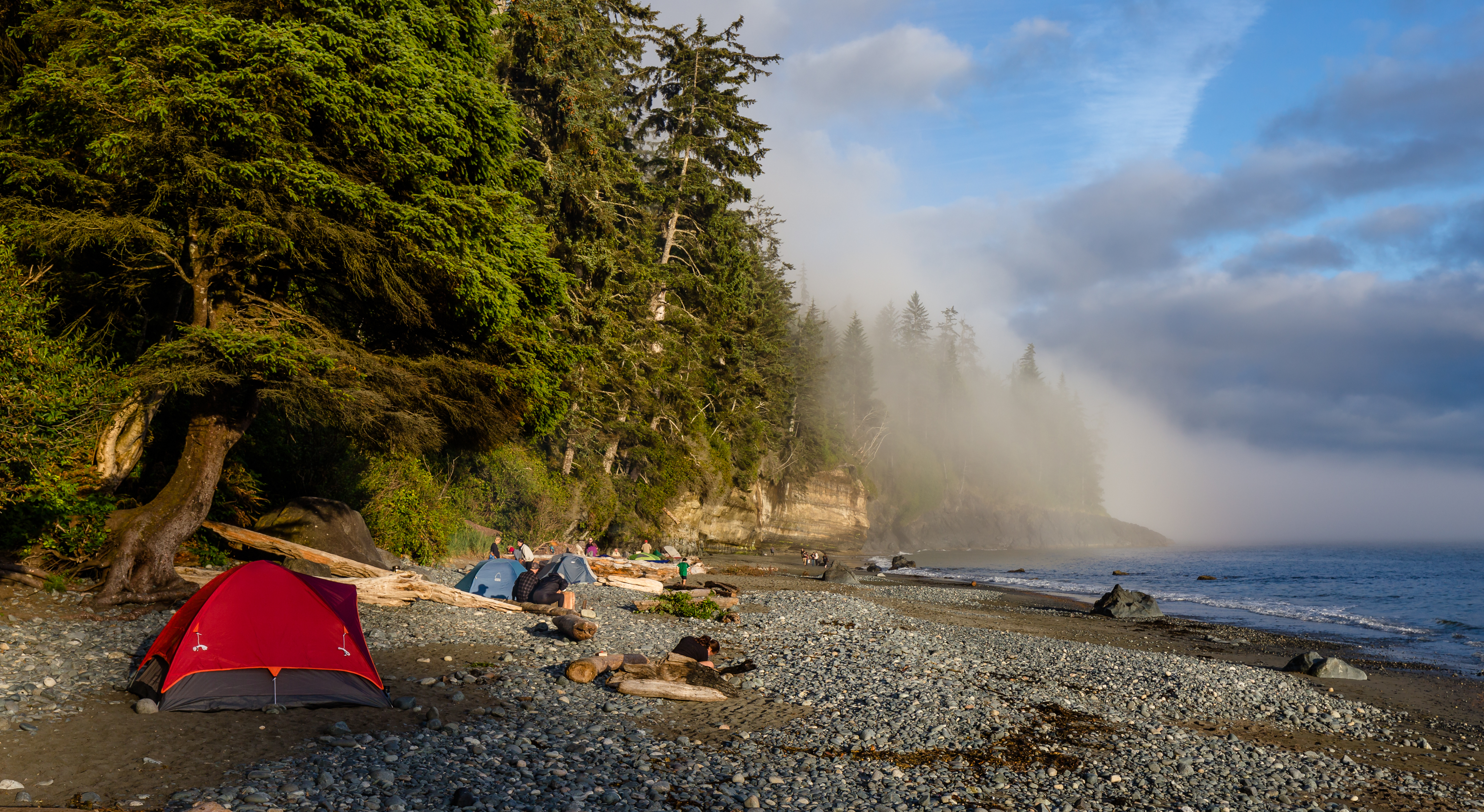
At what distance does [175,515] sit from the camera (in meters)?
11.5

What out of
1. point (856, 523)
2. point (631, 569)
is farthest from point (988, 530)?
point (631, 569)

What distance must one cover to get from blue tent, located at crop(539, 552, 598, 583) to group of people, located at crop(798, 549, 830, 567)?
22.5m

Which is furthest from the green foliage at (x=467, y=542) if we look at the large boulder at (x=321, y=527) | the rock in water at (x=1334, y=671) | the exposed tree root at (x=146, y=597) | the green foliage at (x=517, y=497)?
the rock in water at (x=1334, y=671)

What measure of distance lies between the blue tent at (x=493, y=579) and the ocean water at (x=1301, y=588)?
24.3 metres

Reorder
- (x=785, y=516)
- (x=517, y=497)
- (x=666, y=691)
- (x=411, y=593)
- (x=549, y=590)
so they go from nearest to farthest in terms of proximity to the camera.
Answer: (x=666, y=691) → (x=411, y=593) → (x=549, y=590) → (x=517, y=497) → (x=785, y=516)

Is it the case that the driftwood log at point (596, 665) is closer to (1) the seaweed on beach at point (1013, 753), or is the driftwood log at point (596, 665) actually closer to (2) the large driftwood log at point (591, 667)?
(2) the large driftwood log at point (591, 667)

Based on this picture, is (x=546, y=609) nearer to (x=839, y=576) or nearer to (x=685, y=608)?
(x=685, y=608)

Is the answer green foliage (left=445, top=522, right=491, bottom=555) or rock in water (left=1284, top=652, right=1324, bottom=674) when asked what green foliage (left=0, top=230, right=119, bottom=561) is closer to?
green foliage (left=445, top=522, right=491, bottom=555)

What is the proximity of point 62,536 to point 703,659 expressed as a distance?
10.4 meters

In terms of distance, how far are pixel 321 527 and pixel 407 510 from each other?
5.27m

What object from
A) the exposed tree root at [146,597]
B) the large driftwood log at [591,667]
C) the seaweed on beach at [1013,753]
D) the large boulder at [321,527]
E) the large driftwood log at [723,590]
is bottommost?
the large driftwood log at [723,590]

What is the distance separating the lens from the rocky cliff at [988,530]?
81.9m

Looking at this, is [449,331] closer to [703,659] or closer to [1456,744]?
[703,659]

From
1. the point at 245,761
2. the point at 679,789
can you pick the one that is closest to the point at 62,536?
the point at 245,761
